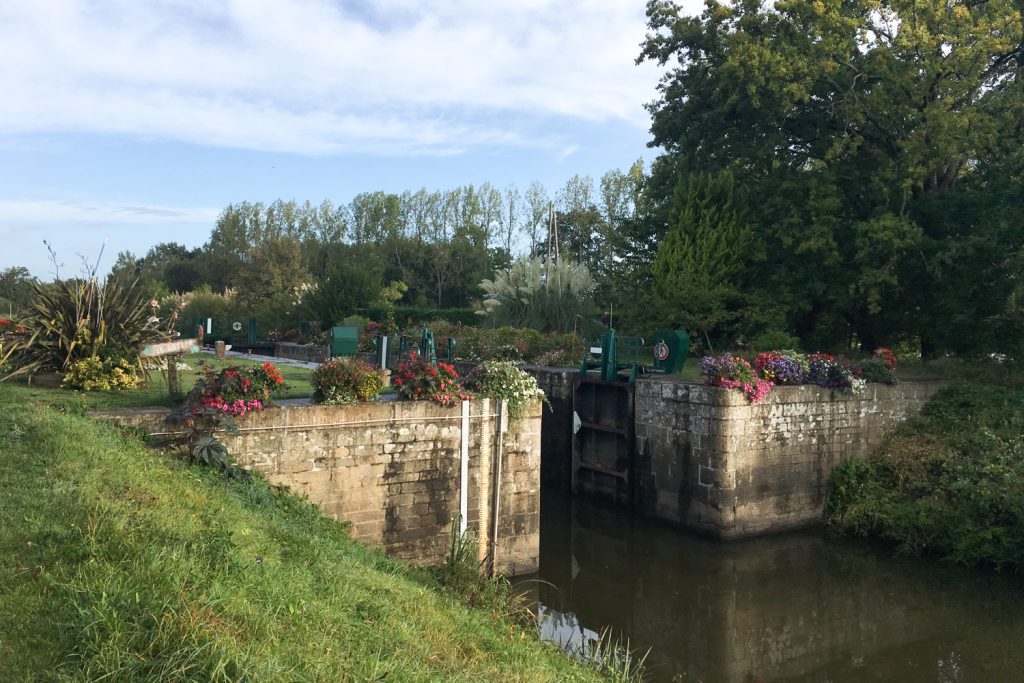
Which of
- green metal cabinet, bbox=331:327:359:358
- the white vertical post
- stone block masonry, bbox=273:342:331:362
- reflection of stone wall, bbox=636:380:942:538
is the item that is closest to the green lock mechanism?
reflection of stone wall, bbox=636:380:942:538

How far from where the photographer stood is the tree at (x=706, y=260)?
680 inches

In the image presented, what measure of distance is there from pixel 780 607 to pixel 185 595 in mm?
7998

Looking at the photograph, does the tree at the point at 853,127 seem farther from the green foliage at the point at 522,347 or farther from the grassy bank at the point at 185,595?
the grassy bank at the point at 185,595

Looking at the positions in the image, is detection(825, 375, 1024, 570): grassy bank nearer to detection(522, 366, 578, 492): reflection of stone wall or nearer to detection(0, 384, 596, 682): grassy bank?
detection(522, 366, 578, 492): reflection of stone wall

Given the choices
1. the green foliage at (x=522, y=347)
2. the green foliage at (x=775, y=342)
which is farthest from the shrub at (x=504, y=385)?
the green foliage at (x=522, y=347)

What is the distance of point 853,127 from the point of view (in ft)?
51.8

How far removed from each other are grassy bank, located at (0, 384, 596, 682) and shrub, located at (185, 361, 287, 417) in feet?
3.83

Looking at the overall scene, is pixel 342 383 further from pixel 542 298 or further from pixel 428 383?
pixel 542 298

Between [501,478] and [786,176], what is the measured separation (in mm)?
10469

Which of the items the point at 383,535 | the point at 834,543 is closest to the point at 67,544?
the point at 383,535

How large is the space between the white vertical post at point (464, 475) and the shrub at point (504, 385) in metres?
0.48

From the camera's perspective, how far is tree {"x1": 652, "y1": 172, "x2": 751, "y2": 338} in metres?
17.3

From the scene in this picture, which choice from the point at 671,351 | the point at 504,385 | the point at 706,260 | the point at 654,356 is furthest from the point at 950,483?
the point at 706,260

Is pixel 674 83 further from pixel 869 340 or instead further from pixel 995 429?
pixel 995 429
